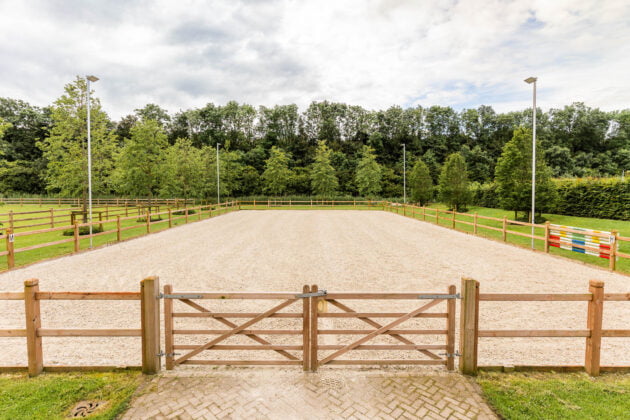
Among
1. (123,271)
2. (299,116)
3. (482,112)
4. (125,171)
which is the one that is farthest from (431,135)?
(123,271)

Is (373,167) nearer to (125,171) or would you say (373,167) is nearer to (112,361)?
→ (125,171)

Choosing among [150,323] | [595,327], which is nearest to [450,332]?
[595,327]

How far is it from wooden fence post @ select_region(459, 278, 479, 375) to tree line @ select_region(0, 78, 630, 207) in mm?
20623

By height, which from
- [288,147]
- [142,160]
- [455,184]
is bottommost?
[455,184]

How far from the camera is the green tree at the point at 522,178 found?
786 inches

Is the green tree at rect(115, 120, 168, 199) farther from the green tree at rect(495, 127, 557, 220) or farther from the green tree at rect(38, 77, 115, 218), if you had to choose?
the green tree at rect(495, 127, 557, 220)

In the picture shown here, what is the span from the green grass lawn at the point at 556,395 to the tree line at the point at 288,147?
20767mm

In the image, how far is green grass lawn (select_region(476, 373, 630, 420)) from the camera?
118 inches

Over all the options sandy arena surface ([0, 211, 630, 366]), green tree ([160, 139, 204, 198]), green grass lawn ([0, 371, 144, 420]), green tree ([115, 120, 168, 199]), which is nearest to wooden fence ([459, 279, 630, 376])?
sandy arena surface ([0, 211, 630, 366])

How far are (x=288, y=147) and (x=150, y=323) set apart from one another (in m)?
75.0

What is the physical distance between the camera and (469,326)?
363 centimetres

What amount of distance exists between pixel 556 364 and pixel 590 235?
791 centimetres

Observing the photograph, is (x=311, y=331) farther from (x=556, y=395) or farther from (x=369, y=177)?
(x=369, y=177)

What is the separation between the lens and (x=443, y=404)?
315 centimetres
